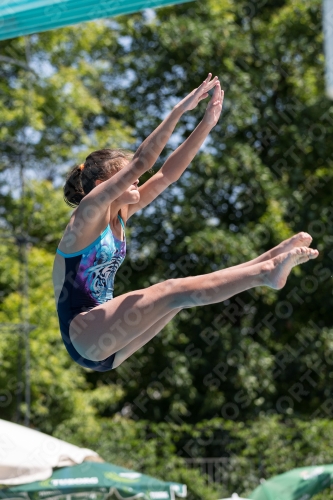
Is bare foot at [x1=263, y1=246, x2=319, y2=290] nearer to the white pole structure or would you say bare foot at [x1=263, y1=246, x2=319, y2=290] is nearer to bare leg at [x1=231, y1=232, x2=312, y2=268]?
bare leg at [x1=231, y1=232, x2=312, y2=268]

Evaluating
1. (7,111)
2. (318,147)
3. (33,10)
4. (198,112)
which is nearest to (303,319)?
(318,147)

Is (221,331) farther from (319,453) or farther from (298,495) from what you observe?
(298,495)

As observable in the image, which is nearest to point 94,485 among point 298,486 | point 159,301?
point 298,486

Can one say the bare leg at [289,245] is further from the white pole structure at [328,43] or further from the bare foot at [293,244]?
the white pole structure at [328,43]

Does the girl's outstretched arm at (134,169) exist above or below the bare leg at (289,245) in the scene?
above

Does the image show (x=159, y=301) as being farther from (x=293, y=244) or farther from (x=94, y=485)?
(x=94, y=485)

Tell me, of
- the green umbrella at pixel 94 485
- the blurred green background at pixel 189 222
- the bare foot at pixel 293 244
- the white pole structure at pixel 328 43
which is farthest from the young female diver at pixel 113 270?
the blurred green background at pixel 189 222

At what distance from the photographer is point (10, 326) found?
9.32 metres

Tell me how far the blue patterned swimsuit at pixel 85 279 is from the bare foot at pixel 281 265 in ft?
2.24

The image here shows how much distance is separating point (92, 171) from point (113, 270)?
16.3 inches

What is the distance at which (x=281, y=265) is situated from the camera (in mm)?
2623

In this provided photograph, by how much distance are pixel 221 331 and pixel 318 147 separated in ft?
11.0

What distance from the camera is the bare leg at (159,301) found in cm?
263

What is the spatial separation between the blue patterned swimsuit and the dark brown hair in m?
0.19
